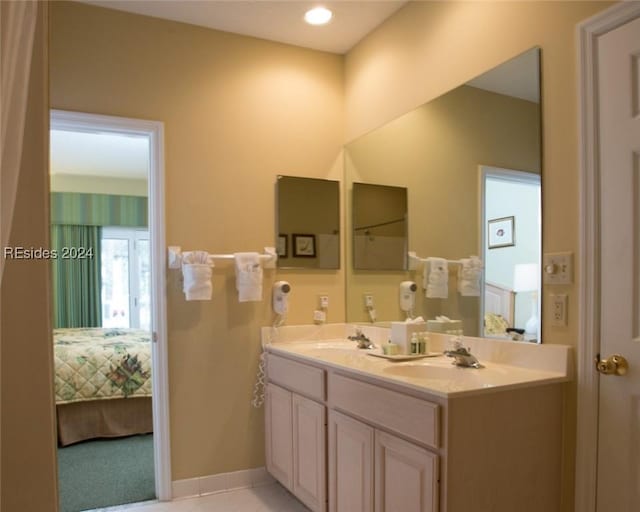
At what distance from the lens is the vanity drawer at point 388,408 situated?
62.1 inches

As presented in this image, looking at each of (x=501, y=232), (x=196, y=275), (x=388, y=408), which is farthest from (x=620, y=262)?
(x=196, y=275)

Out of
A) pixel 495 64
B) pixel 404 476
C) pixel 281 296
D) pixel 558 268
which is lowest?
pixel 404 476

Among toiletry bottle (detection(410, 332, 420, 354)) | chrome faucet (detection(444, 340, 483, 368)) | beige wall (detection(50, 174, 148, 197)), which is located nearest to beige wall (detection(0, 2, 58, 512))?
chrome faucet (detection(444, 340, 483, 368))

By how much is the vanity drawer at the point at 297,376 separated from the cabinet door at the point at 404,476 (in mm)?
491

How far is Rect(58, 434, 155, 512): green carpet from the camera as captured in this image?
2.71m

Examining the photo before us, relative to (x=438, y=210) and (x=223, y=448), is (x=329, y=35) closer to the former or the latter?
(x=438, y=210)

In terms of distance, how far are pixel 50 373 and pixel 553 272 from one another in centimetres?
163

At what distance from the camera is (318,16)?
269 cm

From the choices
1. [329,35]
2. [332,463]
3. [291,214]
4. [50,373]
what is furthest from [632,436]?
[329,35]

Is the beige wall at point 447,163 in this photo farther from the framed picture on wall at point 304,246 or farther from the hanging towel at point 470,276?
the framed picture on wall at point 304,246

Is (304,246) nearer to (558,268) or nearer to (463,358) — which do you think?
(463,358)

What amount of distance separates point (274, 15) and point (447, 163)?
1278mm

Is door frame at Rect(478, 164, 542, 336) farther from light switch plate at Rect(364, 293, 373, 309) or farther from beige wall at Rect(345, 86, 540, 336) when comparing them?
light switch plate at Rect(364, 293, 373, 309)

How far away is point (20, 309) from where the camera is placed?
94 centimetres
